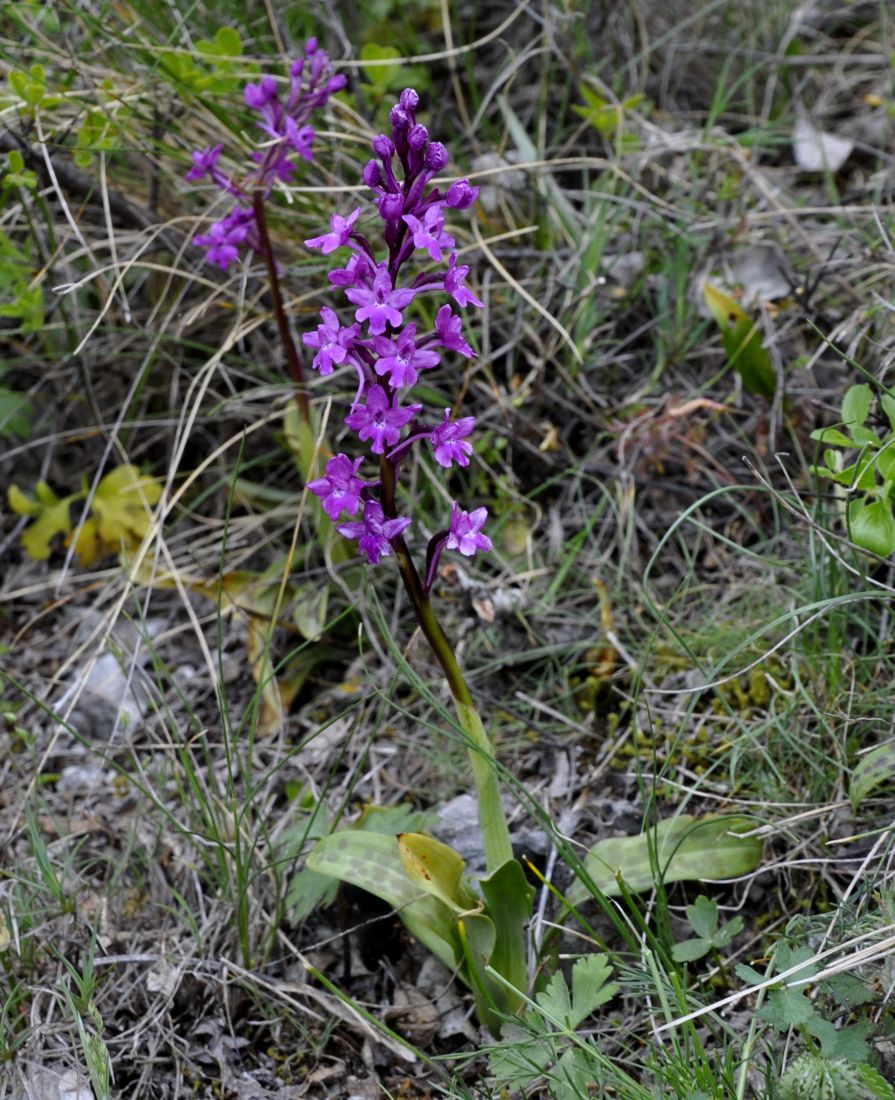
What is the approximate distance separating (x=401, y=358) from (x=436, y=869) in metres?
0.89

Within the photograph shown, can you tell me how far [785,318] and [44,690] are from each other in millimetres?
2287

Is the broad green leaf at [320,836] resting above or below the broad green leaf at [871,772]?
below

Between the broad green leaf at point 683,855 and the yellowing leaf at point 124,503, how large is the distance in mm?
1666

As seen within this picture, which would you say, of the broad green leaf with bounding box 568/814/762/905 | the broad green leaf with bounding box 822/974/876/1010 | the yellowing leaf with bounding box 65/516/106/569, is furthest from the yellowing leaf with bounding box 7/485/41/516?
the broad green leaf with bounding box 822/974/876/1010

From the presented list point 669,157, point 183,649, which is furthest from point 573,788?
point 669,157

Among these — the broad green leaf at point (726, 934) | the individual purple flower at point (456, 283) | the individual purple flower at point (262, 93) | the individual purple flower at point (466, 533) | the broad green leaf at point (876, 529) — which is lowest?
the broad green leaf at point (726, 934)

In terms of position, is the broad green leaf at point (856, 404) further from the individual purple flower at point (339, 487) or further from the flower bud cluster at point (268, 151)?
the flower bud cluster at point (268, 151)

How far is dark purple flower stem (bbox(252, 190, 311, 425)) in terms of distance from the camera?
8.54ft

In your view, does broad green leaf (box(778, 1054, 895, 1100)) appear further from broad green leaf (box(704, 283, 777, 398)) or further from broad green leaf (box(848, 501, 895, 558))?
broad green leaf (box(704, 283, 777, 398))

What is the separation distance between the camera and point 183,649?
3.01 metres

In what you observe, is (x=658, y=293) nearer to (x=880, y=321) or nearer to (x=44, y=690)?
(x=880, y=321)

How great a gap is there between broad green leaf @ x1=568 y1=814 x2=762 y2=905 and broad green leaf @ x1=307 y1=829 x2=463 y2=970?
0.97 ft

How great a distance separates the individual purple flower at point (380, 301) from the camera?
164 cm

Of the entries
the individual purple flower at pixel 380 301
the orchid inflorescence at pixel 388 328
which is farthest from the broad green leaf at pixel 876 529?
the individual purple flower at pixel 380 301
